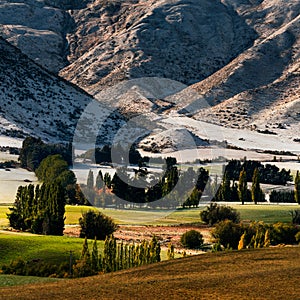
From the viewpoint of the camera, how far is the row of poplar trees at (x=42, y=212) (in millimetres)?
82062

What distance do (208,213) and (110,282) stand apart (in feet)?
184

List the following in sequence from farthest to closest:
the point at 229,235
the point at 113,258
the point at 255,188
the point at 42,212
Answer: the point at 255,188 < the point at 42,212 < the point at 229,235 < the point at 113,258

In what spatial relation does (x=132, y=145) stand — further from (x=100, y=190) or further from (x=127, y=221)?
(x=127, y=221)

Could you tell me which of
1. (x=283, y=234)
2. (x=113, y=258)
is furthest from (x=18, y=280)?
(x=283, y=234)

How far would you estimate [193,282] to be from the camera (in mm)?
42031

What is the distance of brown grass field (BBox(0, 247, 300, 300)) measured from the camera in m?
38.5

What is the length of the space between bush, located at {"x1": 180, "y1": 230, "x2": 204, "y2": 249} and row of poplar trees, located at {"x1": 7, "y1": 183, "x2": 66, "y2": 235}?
Answer: 1529 centimetres

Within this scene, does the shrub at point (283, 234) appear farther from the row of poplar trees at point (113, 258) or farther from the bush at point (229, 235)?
the row of poplar trees at point (113, 258)

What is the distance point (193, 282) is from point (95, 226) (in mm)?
39336

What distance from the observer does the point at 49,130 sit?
196 metres

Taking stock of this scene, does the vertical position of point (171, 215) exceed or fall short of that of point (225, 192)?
it falls short

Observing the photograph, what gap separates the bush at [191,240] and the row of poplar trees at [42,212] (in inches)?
602

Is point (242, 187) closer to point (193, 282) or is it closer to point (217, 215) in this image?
point (217, 215)

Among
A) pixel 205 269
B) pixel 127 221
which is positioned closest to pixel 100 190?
pixel 127 221
